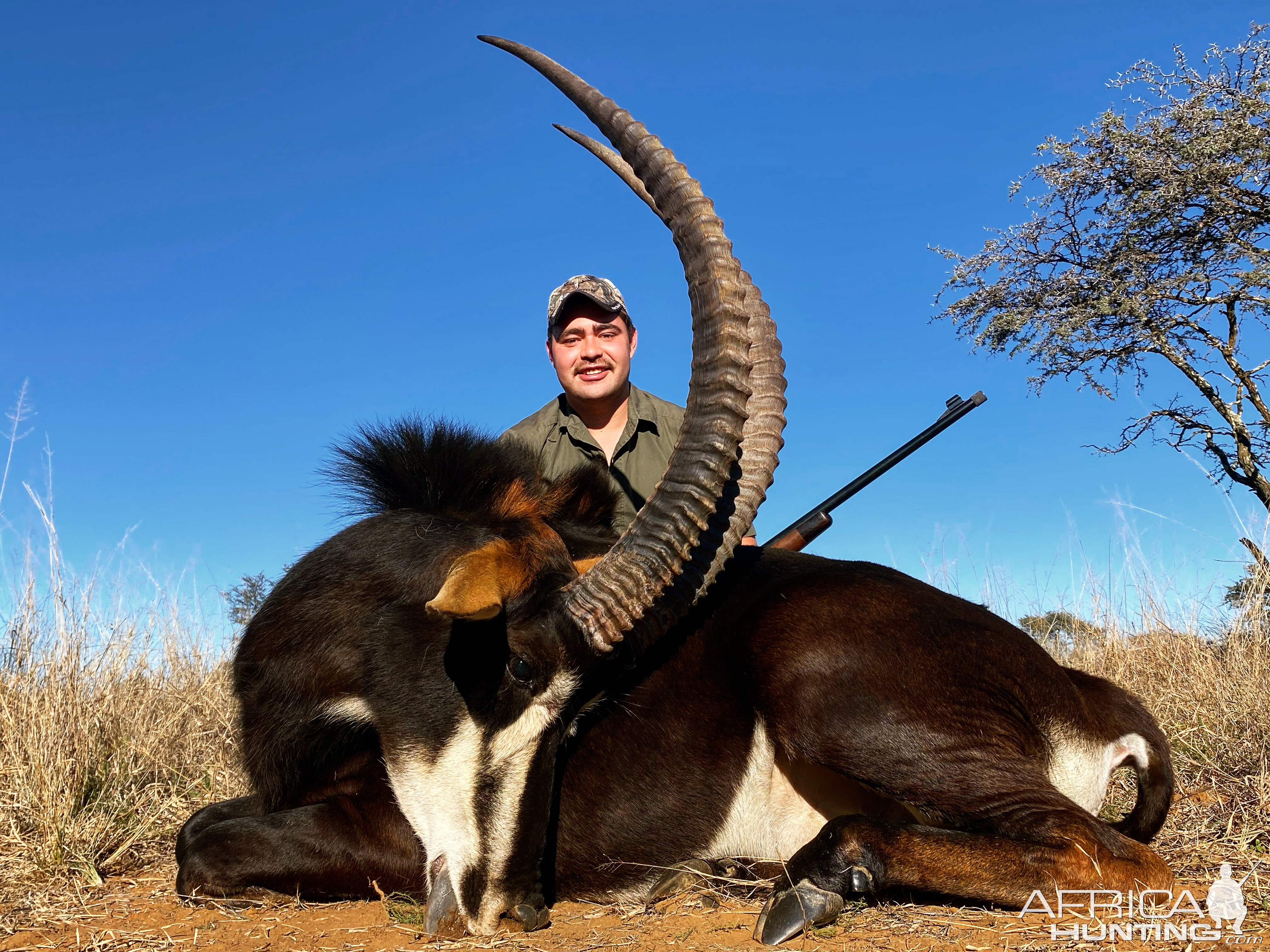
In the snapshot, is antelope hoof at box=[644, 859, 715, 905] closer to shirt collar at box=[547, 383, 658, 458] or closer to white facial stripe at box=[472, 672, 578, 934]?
white facial stripe at box=[472, 672, 578, 934]

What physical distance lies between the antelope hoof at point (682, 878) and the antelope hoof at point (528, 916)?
52cm

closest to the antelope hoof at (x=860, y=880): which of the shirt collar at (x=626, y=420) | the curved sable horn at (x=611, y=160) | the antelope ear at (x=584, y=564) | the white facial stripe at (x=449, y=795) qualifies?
the white facial stripe at (x=449, y=795)

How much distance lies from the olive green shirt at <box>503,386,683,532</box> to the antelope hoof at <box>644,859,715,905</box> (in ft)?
9.20

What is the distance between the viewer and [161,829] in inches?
184

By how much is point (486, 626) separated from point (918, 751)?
1.48 metres

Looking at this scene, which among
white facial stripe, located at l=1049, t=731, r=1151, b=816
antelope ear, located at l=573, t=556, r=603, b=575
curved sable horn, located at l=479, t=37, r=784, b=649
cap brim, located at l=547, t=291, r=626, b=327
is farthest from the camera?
cap brim, located at l=547, t=291, r=626, b=327

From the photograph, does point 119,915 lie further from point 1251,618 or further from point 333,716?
point 1251,618

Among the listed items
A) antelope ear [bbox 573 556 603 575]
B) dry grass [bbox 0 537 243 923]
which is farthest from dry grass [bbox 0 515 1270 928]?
antelope ear [bbox 573 556 603 575]

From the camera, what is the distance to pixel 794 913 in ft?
9.91

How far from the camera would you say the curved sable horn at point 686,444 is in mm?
3305

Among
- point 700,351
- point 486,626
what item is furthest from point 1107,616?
point 486,626

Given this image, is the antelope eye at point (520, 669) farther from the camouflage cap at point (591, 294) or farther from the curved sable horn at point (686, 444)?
the camouflage cap at point (591, 294)

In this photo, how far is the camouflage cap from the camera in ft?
20.5

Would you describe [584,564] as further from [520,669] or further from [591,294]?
[591,294]
